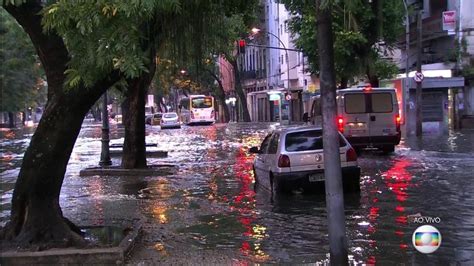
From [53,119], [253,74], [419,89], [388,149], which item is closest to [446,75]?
[419,89]

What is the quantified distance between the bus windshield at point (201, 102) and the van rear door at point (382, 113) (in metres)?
44.8

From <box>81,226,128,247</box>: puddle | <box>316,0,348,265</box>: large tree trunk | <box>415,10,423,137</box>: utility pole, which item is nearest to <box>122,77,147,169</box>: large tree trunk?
<box>81,226,128,247</box>: puddle

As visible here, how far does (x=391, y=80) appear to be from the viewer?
3350 cm

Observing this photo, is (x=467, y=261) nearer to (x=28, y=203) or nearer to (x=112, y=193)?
(x=28, y=203)

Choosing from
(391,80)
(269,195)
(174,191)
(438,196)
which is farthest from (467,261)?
(391,80)

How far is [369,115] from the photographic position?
20.8 meters

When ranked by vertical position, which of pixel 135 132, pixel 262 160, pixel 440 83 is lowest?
pixel 262 160

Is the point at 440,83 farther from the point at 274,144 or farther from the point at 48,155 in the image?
the point at 48,155

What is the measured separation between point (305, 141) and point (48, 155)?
19.9 ft

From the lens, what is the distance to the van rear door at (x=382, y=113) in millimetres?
20734

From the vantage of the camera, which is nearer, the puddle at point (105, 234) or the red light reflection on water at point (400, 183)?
the puddle at point (105, 234)

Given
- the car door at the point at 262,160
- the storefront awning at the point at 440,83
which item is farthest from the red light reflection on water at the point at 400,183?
the storefront awning at the point at 440,83

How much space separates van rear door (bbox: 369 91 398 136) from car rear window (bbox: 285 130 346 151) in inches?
330

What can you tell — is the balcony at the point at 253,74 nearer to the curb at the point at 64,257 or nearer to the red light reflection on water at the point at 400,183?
the red light reflection on water at the point at 400,183
